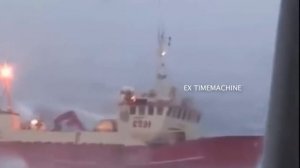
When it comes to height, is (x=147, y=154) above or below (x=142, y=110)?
below

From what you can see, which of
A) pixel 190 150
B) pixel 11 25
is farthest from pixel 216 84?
pixel 11 25

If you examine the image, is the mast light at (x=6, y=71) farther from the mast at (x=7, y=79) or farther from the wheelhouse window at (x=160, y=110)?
the wheelhouse window at (x=160, y=110)

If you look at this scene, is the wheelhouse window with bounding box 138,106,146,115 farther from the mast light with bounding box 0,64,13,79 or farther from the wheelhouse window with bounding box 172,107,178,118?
the mast light with bounding box 0,64,13,79

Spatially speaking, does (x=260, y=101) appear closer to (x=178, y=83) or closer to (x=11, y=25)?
(x=178, y=83)

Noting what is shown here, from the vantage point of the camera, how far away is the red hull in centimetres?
170

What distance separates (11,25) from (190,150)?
2.18 ft

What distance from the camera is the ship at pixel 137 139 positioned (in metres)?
1.69

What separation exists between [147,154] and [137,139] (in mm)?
55

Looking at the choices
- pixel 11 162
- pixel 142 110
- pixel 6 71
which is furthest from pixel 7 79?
pixel 142 110

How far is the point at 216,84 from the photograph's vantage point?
1670 mm

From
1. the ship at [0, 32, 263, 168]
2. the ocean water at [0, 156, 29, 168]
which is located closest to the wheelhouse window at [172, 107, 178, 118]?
the ship at [0, 32, 263, 168]

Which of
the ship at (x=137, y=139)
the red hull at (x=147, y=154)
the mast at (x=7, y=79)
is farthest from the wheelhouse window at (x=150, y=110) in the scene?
the mast at (x=7, y=79)

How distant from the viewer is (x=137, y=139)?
1720 millimetres

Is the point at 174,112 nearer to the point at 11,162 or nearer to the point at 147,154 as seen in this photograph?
the point at 147,154
